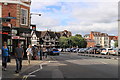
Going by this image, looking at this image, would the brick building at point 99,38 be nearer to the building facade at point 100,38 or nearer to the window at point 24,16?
the building facade at point 100,38

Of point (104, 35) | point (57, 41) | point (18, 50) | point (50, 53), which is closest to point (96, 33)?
point (104, 35)

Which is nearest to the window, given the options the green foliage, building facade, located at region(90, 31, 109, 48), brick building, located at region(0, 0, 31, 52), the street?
brick building, located at region(0, 0, 31, 52)

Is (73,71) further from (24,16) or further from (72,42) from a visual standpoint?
(72,42)

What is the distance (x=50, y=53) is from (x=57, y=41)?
7053cm

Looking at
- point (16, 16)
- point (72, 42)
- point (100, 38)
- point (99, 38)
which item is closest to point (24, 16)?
point (16, 16)

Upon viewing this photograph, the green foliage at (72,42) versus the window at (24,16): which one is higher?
the window at (24,16)

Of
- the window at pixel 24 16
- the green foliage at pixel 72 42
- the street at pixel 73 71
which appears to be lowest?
the street at pixel 73 71

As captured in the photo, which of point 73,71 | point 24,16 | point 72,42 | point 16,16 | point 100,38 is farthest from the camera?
point 100,38

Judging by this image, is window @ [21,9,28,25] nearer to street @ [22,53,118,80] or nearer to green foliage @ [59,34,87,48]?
street @ [22,53,118,80]

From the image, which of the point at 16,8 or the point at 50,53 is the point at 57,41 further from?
the point at 16,8

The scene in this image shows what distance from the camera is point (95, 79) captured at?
30.8ft

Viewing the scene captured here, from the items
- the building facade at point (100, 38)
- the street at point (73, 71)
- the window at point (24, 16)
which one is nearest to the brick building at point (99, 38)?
the building facade at point (100, 38)

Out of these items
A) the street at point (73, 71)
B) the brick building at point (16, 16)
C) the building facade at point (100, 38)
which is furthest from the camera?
the building facade at point (100, 38)

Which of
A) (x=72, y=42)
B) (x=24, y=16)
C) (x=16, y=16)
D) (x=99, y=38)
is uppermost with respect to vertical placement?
(x=24, y=16)
